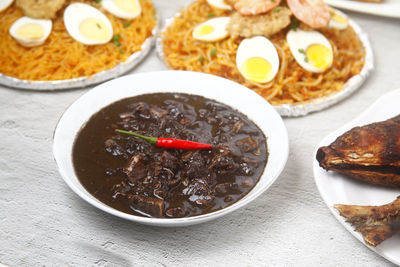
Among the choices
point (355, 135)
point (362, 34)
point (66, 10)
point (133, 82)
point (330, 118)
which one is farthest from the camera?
point (362, 34)

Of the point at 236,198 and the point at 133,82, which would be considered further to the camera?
the point at 133,82

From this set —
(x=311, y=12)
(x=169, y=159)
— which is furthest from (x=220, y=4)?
(x=169, y=159)

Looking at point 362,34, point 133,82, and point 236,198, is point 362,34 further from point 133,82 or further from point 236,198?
point 236,198

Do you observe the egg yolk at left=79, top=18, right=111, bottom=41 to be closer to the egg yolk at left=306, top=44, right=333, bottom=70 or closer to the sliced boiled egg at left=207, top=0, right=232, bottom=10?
the sliced boiled egg at left=207, top=0, right=232, bottom=10

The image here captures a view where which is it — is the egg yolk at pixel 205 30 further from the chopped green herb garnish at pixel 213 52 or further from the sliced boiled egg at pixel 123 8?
the sliced boiled egg at pixel 123 8

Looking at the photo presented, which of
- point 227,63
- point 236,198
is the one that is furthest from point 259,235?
point 227,63

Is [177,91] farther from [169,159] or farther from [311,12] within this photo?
[311,12]

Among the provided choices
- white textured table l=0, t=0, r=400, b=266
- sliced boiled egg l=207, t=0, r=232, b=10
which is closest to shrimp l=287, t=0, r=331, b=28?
sliced boiled egg l=207, t=0, r=232, b=10
